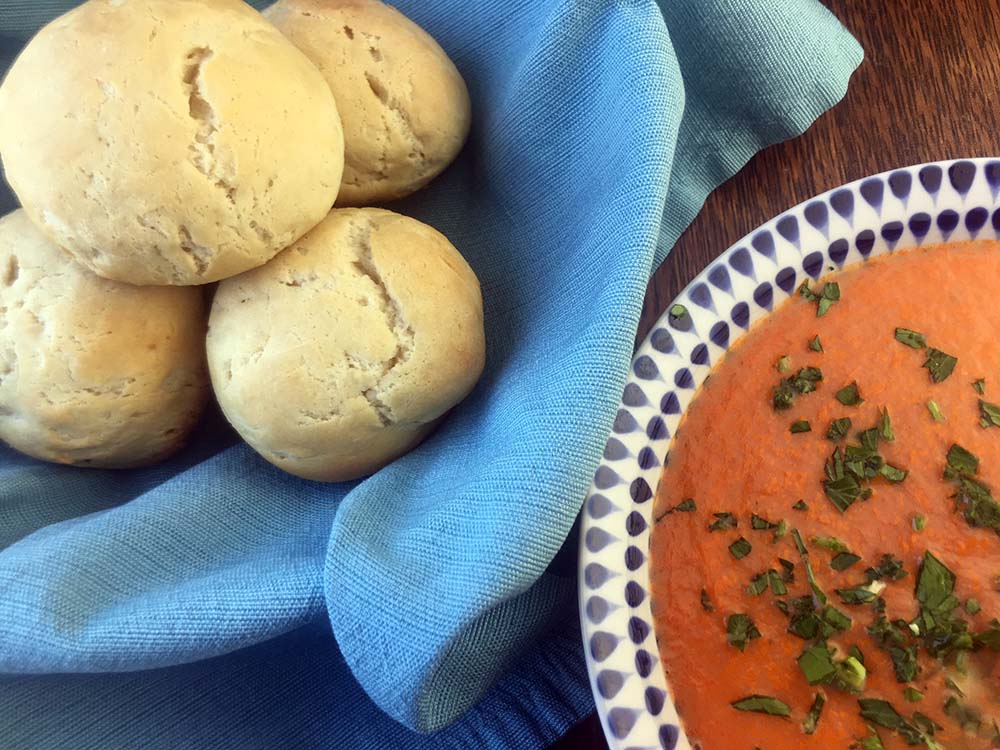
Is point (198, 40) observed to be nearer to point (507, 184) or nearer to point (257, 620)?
point (507, 184)

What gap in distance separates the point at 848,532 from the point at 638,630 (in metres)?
0.23

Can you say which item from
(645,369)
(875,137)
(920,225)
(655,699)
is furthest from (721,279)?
(655,699)

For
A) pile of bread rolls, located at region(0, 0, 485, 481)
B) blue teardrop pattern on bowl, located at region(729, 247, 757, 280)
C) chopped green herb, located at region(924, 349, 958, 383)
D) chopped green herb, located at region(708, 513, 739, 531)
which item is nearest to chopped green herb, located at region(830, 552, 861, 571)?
chopped green herb, located at region(708, 513, 739, 531)

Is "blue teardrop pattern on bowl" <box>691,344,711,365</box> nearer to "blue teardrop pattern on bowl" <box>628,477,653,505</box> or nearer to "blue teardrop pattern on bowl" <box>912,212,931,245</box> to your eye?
"blue teardrop pattern on bowl" <box>628,477,653,505</box>

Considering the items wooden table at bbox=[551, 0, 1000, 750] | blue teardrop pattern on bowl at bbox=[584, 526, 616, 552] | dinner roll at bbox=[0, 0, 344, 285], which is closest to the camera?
dinner roll at bbox=[0, 0, 344, 285]

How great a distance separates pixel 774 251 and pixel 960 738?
518 mm

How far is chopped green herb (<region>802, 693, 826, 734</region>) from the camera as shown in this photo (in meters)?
0.80

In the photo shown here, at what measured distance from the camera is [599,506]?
33.4 inches

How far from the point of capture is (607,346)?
2.63 ft

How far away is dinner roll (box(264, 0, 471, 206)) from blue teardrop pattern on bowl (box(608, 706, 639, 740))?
615mm

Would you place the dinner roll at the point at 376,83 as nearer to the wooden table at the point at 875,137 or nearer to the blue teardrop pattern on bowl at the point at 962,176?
the wooden table at the point at 875,137

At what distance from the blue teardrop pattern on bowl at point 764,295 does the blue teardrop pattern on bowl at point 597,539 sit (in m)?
0.31

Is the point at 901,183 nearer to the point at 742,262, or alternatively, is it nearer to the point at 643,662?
the point at 742,262

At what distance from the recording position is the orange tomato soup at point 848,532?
2.60 feet
